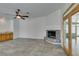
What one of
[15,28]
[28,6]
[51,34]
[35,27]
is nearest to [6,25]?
[15,28]

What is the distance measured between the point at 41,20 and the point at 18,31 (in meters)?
3.15

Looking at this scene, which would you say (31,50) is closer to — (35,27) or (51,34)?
(51,34)

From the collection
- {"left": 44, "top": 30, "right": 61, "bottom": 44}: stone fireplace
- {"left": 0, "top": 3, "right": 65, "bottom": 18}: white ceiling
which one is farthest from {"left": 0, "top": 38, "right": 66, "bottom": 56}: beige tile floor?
{"left": 0, "top": 3, "right": 65, "bottom": 18}: white ceiling

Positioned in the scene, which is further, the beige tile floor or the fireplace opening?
the fireplace opening

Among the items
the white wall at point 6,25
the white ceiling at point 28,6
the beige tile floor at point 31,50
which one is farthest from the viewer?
the white wall at point 6,25

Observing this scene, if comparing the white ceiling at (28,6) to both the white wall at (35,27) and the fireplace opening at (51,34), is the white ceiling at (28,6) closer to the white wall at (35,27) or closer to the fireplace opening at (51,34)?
the fireplace opening at (51,34)

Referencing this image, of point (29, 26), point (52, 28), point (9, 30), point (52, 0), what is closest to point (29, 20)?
point (29, 26)

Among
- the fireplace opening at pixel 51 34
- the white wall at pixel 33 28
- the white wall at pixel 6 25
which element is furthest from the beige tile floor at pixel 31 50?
the white wall at pixel 33 28

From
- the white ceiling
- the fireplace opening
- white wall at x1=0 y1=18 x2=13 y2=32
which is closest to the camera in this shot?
the white ceiling

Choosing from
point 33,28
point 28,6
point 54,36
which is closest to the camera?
point 28,6

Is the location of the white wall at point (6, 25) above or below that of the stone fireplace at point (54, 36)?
above

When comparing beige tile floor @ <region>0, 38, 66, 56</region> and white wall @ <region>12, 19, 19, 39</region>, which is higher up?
white wall @ <region>12, 19, 19, 39</region>

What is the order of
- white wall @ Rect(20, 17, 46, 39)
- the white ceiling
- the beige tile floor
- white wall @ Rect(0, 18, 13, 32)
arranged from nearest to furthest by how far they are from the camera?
the beige tile floor < the white ceiling < white wall @ Rect(0, 18, 13, 32) < white wall @ Rect(20, 17, 46, 39)

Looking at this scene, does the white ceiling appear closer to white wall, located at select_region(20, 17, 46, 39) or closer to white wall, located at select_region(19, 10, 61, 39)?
white wall, located at select_region(19, 10, 61, 39)
